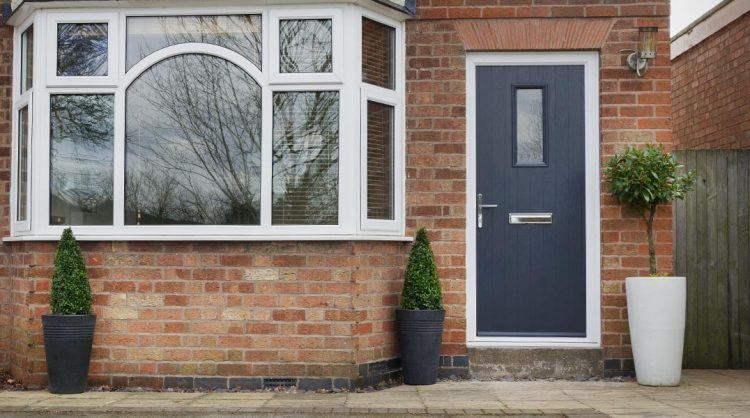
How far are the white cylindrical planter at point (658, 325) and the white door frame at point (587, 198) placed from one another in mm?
468

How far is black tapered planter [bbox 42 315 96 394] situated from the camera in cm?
641

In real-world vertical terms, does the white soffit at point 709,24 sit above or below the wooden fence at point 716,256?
above

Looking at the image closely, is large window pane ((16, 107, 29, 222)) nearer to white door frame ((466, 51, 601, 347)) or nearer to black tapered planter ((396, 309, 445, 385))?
black tapered planter ((396, 309, 445, 385))

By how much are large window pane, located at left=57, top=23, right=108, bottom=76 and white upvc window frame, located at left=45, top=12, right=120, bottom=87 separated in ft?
0.11

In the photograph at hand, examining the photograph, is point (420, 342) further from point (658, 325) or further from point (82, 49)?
point (82, 49)

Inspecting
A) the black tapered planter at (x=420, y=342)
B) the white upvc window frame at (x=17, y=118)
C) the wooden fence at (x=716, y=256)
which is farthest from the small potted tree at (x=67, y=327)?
the wooden fence at (x=716, y=256)

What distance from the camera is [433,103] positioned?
728 cm

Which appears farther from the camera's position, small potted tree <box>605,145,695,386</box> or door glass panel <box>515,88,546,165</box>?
door glass panel <box>515,88,546,165</box>

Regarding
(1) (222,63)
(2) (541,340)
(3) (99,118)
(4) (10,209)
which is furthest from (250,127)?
(2) (541,340)

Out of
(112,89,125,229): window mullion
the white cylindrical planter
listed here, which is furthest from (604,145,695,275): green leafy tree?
(112,89,125,229): window mullion

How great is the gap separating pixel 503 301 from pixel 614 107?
1710 mm

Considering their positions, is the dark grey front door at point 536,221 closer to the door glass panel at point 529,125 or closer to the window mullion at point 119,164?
the door glass panel at point 529,125

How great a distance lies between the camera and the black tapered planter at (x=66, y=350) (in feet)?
21.0

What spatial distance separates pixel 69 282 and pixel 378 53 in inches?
108
